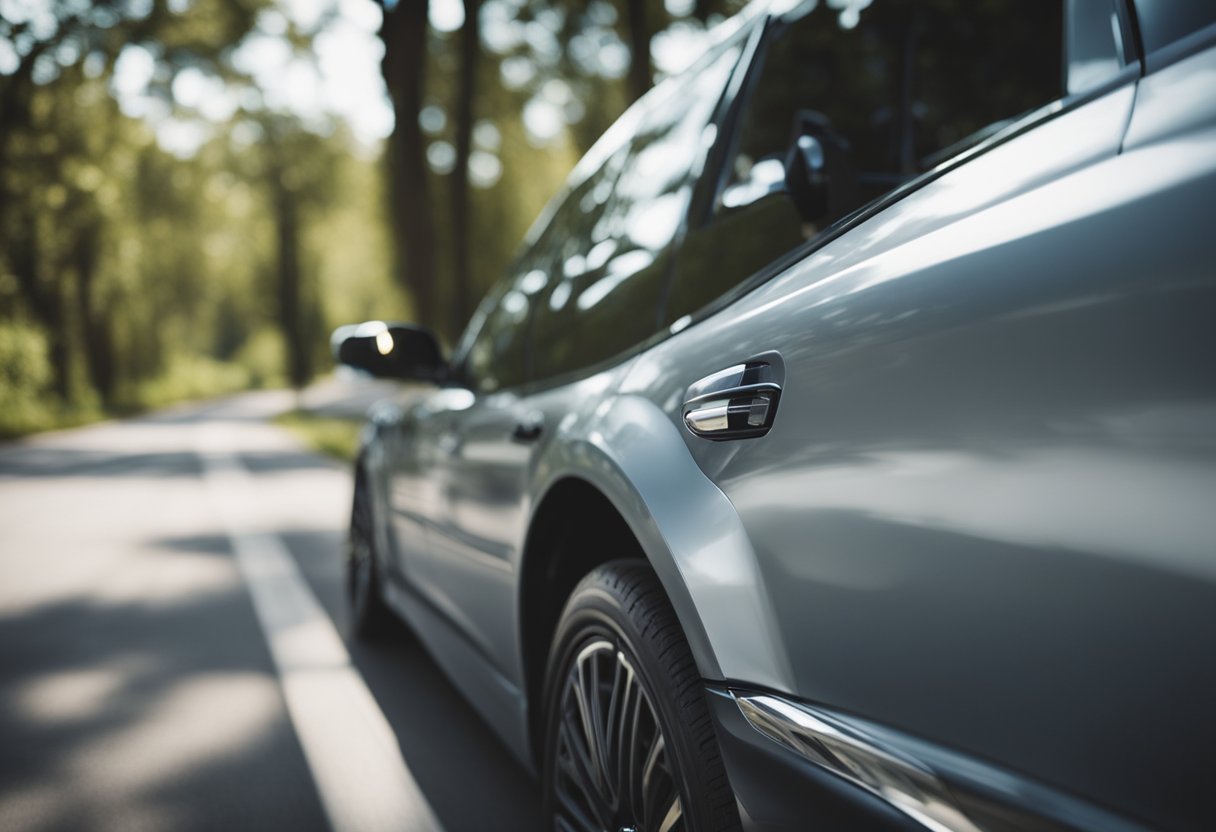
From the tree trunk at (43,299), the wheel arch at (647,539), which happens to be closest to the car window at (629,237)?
the wheel arch at (647,539)

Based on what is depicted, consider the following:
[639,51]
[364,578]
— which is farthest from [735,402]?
[639,51]

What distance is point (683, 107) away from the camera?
7.99ft

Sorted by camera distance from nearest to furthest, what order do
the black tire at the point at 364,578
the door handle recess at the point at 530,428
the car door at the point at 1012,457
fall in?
the car door at the point at 1012,457 → the door handle recess at the point at 530,428 → the black tire at the point at 364,578

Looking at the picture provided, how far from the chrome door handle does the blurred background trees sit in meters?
8.56

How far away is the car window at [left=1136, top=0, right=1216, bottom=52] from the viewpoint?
110cm

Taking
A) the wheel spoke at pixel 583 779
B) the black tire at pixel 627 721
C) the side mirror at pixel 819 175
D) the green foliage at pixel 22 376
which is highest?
the green foliage at pixel 22 376

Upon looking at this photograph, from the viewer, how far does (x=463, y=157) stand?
55.3 feet

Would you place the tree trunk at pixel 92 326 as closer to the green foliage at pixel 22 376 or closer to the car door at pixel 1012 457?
the green foliage at pixel 22 376

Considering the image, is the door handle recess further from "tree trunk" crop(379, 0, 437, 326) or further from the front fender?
"tree trunk" crop(379, 0, 437, 326)

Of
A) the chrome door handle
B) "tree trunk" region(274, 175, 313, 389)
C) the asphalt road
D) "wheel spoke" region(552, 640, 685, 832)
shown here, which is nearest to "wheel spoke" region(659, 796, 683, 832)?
"wheel spoke" region(552, 640, 685, 832)

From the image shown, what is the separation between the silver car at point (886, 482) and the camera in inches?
35.1

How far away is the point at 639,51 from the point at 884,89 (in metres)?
9.55

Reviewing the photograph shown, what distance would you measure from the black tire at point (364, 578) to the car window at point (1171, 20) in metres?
3.55

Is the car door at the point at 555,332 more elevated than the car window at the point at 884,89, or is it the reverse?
the car window at the point at 884,89
